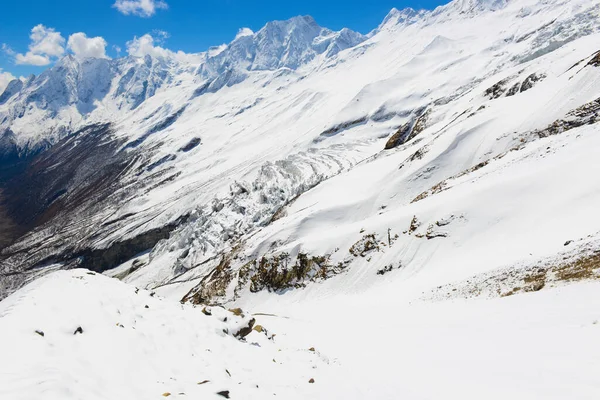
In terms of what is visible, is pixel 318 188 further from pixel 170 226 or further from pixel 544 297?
pixel 170 226

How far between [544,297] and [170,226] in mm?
156402

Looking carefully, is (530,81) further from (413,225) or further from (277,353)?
(277,353)

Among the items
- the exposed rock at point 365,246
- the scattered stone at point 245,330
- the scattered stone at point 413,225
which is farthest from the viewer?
the exposed rock at point 365,246

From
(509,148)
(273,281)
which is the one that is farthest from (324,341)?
(509,148)

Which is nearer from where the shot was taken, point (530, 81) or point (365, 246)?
point (365, 246)

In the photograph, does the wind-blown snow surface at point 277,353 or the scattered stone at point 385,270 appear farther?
the scattered stone at point 385,270

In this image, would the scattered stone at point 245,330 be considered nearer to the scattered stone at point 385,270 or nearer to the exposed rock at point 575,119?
the scattered stone at point 385,270

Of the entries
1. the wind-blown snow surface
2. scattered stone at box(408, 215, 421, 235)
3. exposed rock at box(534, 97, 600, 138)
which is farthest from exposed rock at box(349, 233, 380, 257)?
exposed rock at box(534, 97, 600, 138)

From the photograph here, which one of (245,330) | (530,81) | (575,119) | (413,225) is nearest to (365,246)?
(413,225)

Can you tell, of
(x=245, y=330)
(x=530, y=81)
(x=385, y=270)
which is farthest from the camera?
(x=530, y=81)

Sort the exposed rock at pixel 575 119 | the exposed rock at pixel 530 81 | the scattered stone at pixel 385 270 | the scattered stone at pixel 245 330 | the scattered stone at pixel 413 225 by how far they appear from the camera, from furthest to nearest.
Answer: the exposed rock at pixel 530 81 < the exposed rock at pixel 575 119 < the scattered stone at pixel 413 225 < the scattered stone at pixel 385 270 < the scattered stone at pixel 245 330

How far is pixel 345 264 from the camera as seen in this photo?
120 ft

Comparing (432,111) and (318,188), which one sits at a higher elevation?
(432,111)

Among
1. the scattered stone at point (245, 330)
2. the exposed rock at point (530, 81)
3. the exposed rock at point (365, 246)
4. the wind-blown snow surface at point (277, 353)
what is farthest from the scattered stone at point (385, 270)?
the exposed rock at point (530, 81)
